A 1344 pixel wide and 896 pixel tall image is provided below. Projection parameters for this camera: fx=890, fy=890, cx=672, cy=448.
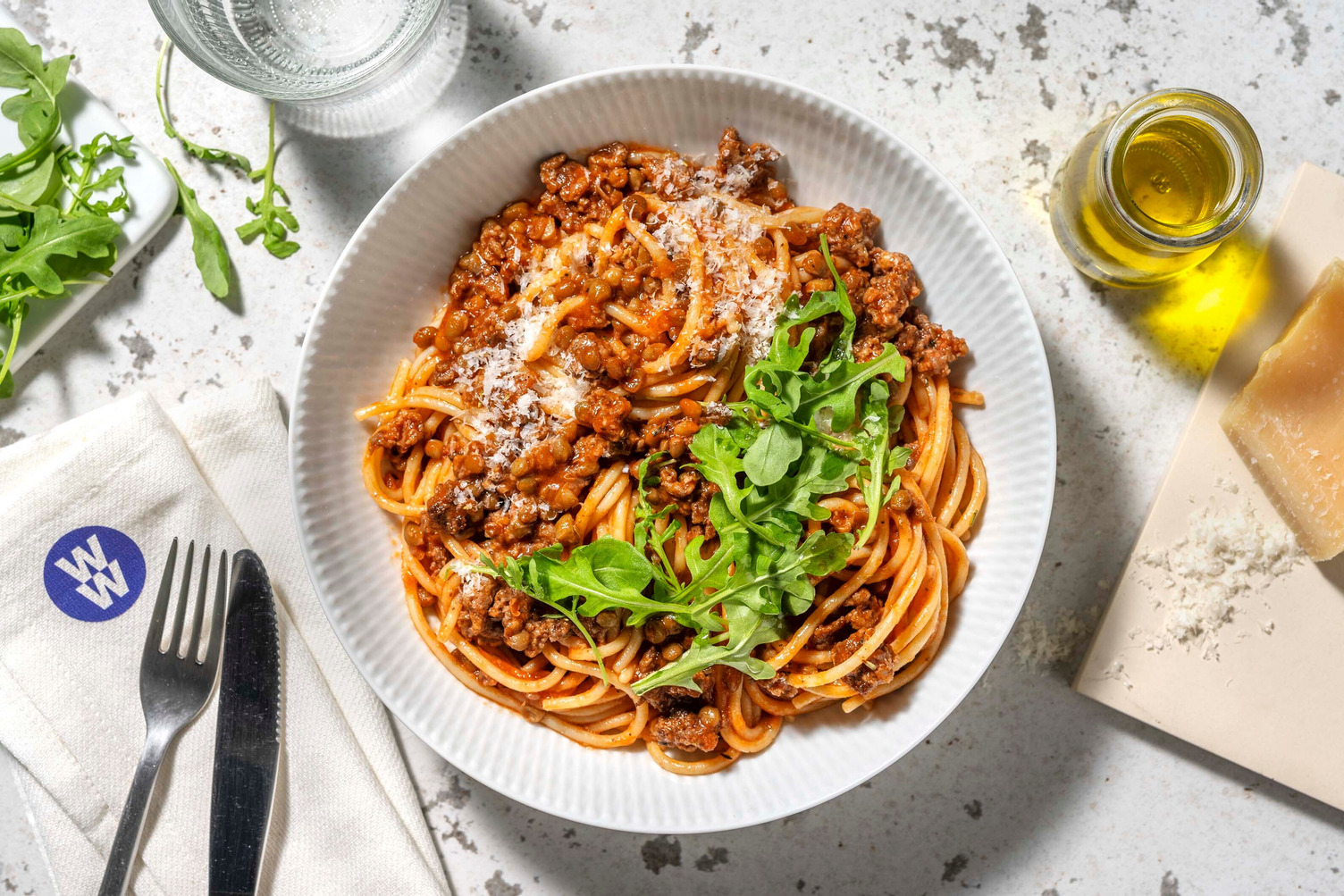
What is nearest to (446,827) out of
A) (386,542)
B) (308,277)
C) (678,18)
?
(386,542)

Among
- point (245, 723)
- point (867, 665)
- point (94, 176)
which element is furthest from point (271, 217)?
point (867, 665)

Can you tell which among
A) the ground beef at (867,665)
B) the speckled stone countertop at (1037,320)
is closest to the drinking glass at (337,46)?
the speckled stone countertop at (1037,320)

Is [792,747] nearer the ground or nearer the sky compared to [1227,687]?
nearer the ground

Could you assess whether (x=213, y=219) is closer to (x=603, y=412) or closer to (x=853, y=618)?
(x=603, y=412)

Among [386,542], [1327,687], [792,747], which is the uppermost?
[1327,687]

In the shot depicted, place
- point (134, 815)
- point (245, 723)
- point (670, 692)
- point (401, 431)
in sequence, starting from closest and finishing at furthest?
point (670, 692) → point (401, 431) → point (134, 815) → point (245, 723)

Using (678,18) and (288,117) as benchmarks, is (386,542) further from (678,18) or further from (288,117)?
(678,18)
